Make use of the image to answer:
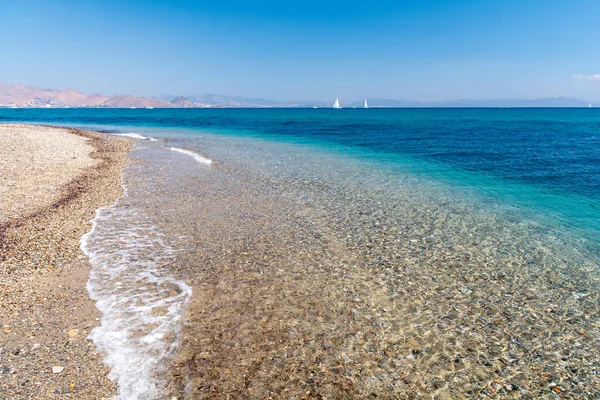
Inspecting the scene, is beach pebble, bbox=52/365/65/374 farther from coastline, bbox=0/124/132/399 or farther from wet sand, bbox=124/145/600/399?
wet sand, bbox=124/145/600/399

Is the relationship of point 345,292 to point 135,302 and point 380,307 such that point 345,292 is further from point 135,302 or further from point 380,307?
point 135,302

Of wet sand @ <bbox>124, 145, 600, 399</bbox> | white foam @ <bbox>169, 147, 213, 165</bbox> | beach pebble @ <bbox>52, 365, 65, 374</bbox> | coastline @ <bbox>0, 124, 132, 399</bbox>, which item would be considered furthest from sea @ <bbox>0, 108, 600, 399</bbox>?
white foam @ <bbox>169, 147, 213, 165</bbox>

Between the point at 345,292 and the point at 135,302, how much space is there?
4.74m

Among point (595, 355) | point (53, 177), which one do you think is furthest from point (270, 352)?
point (53, 177)

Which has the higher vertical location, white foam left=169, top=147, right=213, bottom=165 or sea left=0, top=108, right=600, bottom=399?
white foam left=169, top=147, right=213, bottom=165

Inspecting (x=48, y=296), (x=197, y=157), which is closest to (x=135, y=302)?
(x=48, y=296)

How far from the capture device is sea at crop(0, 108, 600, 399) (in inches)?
240

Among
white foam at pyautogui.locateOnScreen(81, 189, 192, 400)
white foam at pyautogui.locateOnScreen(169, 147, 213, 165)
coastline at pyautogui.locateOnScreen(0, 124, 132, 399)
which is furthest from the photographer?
white foam at pyautogui.locateOnScreen(169, 147, 213, 165)

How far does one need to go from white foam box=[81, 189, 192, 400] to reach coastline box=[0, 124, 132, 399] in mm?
245

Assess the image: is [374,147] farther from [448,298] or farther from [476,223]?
[448,298]

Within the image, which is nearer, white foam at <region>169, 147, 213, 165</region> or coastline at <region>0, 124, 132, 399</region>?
coastline at <region>0, 124, 132, 399</region>

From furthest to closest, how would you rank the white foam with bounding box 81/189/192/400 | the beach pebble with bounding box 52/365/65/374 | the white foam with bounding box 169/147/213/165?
the white foam with bounding box 169/147/213/165, the white foam with bounding box 81/189/192/400, the beach pebble with bounding box 52/365/65/374

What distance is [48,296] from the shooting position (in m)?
8.05

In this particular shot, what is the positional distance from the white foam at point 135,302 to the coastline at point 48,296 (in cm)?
25
